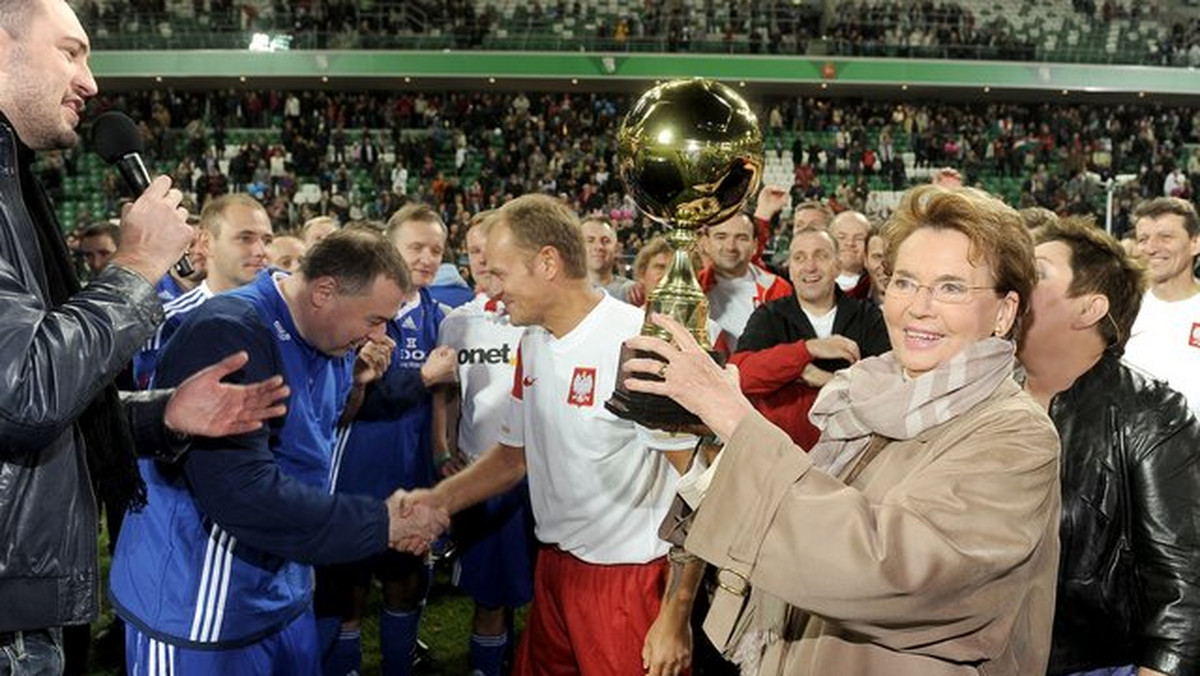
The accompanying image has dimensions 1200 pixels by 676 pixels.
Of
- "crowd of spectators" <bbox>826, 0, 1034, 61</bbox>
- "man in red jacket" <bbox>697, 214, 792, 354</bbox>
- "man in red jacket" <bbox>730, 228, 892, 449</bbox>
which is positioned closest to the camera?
"man in red jacket" <bbox>730, 228, 892, 449</bbox>

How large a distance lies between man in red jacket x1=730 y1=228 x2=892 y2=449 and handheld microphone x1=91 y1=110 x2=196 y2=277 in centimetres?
264

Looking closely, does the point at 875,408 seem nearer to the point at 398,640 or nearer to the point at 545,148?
the point at 398,640

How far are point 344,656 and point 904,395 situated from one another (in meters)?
3.72

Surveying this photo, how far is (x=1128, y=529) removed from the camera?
262 cm

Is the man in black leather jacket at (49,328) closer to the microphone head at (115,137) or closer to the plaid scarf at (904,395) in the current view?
the microphone head at (115,137)

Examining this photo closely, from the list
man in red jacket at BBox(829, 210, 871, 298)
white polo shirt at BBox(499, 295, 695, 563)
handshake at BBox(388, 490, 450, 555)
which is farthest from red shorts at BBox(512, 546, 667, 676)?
man in red jacket at BBox(829, 210, 871, 298)

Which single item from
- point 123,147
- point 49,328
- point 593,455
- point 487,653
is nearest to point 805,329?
point 593,455

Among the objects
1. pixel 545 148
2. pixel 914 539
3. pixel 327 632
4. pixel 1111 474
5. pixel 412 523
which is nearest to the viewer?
pixel 914 539

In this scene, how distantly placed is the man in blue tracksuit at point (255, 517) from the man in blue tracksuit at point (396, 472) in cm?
155

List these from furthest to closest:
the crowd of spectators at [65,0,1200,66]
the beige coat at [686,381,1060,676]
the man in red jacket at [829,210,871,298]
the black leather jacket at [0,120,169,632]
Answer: the crowd of spectators at [65,0,1200,66] → the man in red jacket at [829,210,871,298] → the black leather jacket at [0,120,169,632] → the beige coat at [686,381,1060,676]

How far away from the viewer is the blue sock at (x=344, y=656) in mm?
4930

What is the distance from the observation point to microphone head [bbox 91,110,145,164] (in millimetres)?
2617

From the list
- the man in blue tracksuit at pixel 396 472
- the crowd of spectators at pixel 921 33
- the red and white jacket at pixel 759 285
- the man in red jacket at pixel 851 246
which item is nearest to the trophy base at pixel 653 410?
the man in blue tracksuit at pixel 396 472

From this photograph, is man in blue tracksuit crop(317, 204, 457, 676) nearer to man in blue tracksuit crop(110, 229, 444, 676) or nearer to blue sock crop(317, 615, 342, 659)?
blue sock crop(317, 615, 342, 659)
